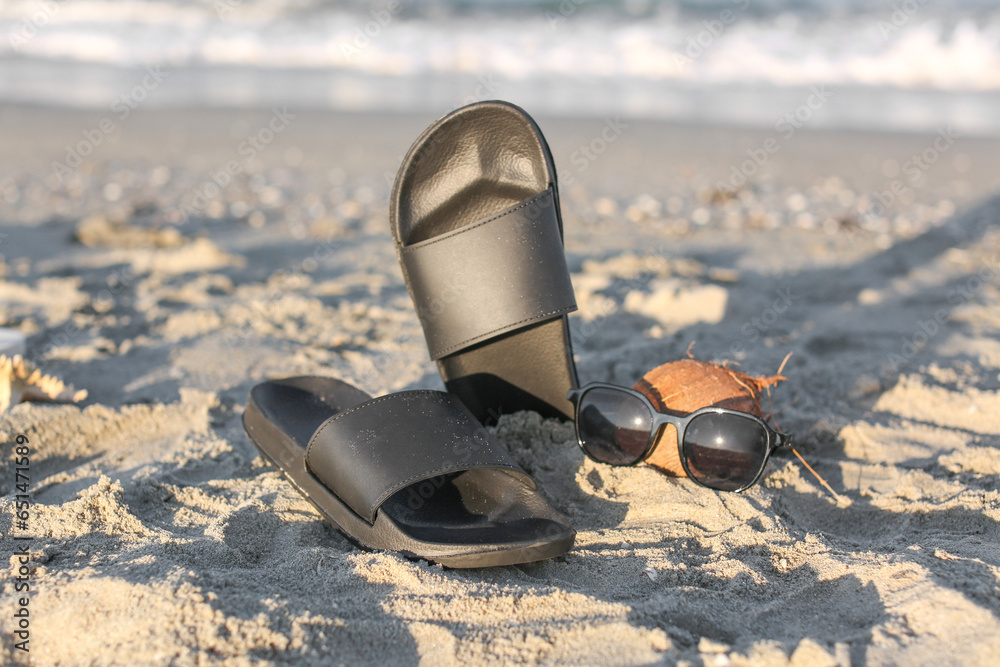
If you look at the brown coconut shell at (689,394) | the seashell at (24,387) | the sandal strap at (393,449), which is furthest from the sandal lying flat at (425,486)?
the seashell at (24,387)

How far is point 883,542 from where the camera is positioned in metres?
1.69

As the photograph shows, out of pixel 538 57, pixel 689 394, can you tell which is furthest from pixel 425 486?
pixel 538 57

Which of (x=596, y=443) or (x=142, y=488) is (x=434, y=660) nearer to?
(x=596, y=443)

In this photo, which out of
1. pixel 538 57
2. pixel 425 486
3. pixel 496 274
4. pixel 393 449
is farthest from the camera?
pixel 538 57

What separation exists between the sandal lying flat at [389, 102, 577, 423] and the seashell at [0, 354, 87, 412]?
46.5 inches

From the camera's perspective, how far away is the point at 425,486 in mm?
1793

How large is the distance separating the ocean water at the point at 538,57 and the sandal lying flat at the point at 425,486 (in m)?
6.42

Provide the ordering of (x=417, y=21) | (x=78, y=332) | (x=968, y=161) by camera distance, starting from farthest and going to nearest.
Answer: (x=417, y=21) < (x=968, y=161) < (x=78, y=332)

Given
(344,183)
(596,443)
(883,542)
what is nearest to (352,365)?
(596,443)

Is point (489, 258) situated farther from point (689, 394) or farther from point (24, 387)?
point (24, 387)

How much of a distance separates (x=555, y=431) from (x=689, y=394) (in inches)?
17.3

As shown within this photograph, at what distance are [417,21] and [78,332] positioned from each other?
1011 centimetres

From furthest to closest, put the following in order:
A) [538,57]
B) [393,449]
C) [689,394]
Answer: [538,57] → [689,394] → [393,449]

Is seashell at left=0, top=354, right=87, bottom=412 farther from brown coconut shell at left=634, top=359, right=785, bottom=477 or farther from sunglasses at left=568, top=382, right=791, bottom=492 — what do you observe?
brown coconut shell at left=634, top=359, right=785, bottom=477
